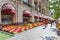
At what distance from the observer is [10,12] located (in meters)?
25.0

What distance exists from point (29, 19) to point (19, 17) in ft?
39.6

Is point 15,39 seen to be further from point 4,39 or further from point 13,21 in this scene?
point 13,21

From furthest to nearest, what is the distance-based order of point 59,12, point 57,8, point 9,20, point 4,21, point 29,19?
point 29,19 < point 59,12 < point 57,8 < point 9,20 < point 4,21

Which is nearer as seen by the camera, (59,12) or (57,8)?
(57,8)

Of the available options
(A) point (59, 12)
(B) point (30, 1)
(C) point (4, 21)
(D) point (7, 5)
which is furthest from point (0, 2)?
(B) point (30, 1)

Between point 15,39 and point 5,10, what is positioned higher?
point 5,10

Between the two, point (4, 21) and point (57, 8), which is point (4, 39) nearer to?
point (4, 21)

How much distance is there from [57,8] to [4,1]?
15472 mm

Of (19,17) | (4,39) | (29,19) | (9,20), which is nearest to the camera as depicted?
(4,39)

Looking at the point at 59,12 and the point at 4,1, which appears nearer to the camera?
the point at 4,1

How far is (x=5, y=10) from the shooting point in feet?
81.9

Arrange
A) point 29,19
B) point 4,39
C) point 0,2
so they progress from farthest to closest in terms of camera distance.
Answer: point 29,19, point 0,2, point 4,39

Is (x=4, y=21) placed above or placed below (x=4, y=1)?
below

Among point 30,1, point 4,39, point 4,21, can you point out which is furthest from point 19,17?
point 4,39
